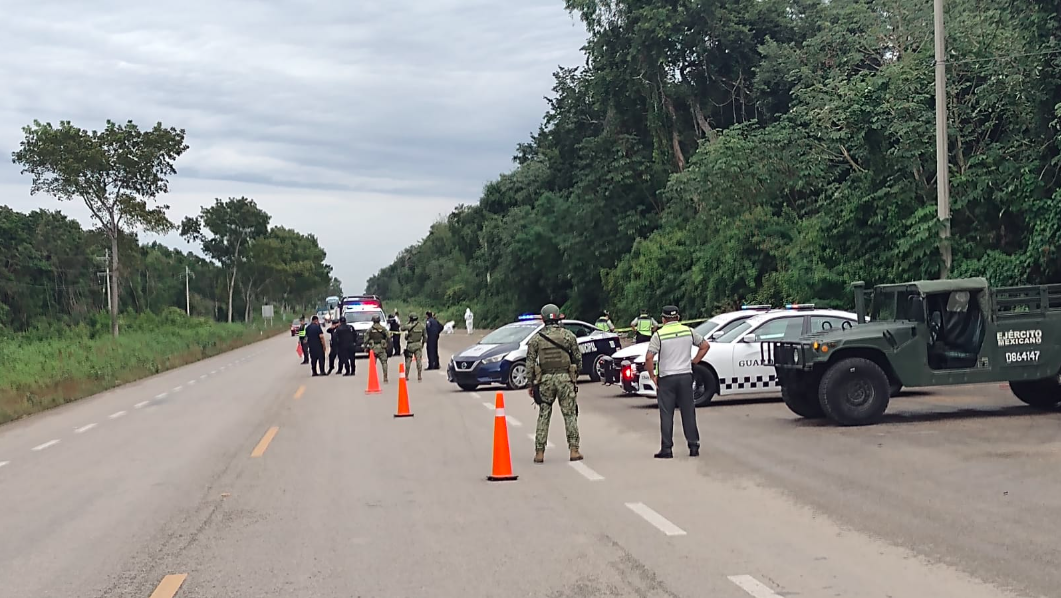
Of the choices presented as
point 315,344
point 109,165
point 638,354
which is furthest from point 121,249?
point 638,354

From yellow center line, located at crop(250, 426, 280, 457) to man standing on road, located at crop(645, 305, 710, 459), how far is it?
531 cm

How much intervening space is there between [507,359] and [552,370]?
39.5 feet

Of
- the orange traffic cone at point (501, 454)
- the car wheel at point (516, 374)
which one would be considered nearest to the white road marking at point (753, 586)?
the orange traffic cone at point (501, 454)

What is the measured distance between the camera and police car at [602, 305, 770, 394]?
741 inches

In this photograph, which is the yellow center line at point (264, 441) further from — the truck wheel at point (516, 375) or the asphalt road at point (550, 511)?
the truck wheel at point (516, 375)

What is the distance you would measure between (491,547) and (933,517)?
3636 millimetres

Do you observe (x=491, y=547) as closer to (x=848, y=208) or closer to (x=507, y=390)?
(x=507, y=390)

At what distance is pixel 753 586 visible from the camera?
676cm

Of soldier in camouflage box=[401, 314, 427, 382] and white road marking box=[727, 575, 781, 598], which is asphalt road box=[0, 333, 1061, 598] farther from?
soldier in camouflage box=[401, 314, 427, 382]

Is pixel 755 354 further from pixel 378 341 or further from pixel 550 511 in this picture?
pixel 378 341

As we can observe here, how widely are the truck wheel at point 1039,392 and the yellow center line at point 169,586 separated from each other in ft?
41.6

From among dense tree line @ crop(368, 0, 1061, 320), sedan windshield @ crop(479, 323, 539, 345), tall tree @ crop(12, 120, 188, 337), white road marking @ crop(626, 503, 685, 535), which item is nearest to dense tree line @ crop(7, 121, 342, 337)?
tall tree @ crop(12, 120, 188, 337)

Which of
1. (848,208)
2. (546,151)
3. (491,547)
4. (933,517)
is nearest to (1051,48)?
(848,208)

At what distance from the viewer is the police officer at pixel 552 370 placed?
1226cm
